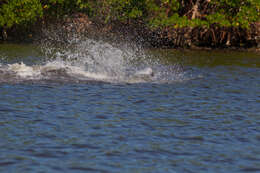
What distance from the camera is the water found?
8453mm

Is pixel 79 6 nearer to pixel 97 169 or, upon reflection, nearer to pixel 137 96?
pixel 137 96

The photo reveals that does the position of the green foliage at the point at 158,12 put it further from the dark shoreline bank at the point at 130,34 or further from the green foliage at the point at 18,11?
the dark shoreline bank at the point at 130,34

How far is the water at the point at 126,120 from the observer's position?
845cm

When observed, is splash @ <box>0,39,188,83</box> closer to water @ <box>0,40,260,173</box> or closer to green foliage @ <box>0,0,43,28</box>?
water @ <box>0,40,260,173</box>

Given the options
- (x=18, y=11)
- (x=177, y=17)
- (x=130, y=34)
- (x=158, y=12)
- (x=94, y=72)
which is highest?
(x=158, y=12)

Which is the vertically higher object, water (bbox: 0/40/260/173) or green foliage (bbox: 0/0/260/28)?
green foliage (bbox: 0/0/260/28)

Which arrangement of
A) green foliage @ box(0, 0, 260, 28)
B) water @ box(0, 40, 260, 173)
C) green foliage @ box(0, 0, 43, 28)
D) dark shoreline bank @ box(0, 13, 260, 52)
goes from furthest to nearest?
dark shoreline bank @ box(0, 13, 260, 52), green foliage @ box(0, 0, 43, 28), green foliage @ box(0, 0, 260, 28), water @ box(0, 40, 260, 173)

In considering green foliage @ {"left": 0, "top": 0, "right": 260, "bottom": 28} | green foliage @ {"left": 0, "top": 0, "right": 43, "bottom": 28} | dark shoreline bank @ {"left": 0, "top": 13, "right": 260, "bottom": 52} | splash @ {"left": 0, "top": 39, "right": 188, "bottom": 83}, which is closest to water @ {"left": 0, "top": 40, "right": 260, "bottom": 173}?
splash @ {"left": 0, "top": 39, "right": 188, "bottom": 83}

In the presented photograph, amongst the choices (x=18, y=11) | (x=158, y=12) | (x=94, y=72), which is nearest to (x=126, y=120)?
(x=94, y=72)

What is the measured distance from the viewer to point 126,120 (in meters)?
11.4

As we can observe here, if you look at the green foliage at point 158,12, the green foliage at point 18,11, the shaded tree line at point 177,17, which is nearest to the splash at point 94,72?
the green foliage at point 158,12

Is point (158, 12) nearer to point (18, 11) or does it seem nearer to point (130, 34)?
point (130, 34)

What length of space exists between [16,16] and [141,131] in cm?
2743

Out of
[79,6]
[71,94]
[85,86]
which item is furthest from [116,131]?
[79,6]
